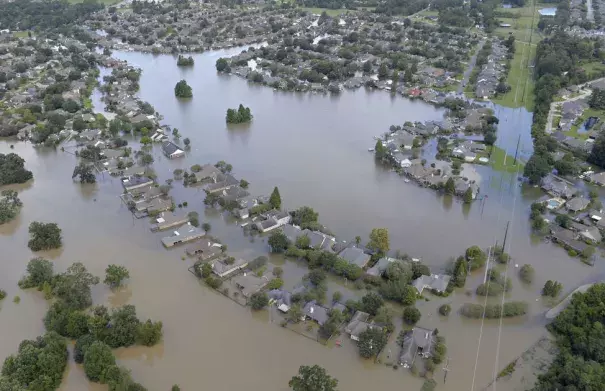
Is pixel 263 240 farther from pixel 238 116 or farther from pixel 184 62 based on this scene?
pixel 184 62

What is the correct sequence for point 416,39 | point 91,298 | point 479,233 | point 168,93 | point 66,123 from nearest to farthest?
point 91,298 < point 479,233 < point 66,123 < point 168,93 < point 416,39

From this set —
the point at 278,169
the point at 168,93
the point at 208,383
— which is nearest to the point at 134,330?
→ the point at 208,383

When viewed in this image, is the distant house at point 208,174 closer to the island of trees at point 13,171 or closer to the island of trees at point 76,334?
the island of trees at point 76,334

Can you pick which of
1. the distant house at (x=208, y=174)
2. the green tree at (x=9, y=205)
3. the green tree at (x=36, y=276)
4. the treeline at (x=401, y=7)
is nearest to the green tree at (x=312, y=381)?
the green tree at (x=36, y=276)

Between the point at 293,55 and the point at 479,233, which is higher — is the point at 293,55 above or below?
above

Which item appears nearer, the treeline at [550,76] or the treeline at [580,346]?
the treeline at [580,346]

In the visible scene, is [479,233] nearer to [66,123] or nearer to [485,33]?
[66,123]

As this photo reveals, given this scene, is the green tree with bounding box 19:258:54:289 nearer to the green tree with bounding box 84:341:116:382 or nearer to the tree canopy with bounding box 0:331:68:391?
the tree canopy with bounding box 0:331:68:391
